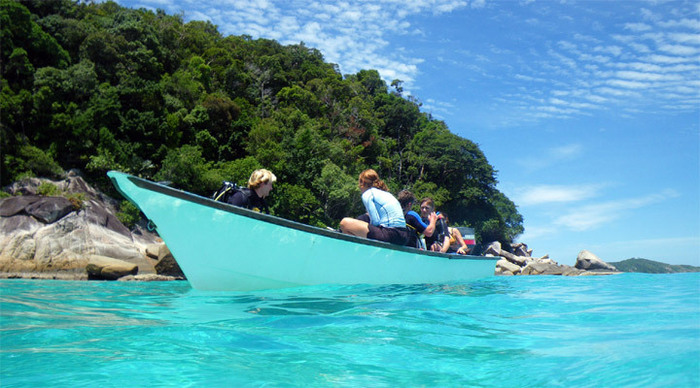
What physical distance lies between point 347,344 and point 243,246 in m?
2.74

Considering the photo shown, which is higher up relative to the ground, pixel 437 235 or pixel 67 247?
pixel 437 235

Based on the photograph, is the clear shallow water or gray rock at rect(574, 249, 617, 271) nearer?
the clear shallow water

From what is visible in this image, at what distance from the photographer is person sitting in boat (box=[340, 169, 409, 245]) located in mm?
6594

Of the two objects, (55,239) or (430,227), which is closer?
(430,227)

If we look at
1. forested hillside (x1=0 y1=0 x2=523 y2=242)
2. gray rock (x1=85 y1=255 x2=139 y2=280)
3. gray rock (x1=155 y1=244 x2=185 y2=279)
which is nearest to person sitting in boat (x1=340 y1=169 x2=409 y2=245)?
gray rock (x1=155 y1=244 x2=185 y2=279)

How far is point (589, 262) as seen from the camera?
27.4 metres

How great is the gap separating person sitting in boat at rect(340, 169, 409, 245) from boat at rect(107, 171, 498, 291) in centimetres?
31

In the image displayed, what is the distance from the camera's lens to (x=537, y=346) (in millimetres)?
2844

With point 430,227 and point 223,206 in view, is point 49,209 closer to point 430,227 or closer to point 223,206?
point 223,206

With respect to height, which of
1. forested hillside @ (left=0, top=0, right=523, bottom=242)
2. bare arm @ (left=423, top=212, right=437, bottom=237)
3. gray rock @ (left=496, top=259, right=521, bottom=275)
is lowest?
gray rock @ (left=496, top=259, right=521, bottom=275)

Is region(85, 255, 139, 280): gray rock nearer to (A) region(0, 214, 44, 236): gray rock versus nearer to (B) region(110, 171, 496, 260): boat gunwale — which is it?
(A) region(0, 214, 44, 236): gray rock

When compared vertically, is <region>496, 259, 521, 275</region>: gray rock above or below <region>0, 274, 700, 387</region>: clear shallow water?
below

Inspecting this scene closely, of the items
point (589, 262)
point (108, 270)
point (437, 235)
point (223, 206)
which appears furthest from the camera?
point (589, 262)

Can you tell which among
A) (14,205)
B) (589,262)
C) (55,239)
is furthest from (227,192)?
(589,262)
